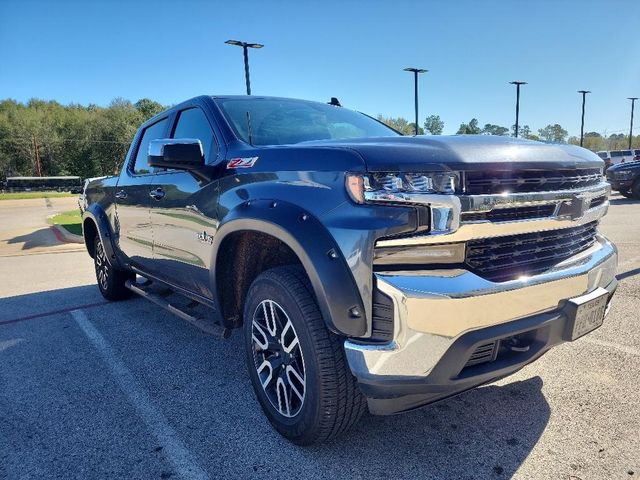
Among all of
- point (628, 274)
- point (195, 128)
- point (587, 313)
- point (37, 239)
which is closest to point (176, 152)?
point (195, 128)

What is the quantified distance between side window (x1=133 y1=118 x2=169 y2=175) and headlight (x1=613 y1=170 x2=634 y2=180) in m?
15.1

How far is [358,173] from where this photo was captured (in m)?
2.03

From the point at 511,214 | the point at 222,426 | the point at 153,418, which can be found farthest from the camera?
the point at 153,418

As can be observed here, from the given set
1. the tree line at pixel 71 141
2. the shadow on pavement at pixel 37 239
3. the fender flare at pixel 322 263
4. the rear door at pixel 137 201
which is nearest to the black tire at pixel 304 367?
the fender flare at pixel 322 263

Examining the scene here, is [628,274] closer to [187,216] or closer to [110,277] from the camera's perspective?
[187,216]

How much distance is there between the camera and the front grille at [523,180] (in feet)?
6.73

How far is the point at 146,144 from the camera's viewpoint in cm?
452

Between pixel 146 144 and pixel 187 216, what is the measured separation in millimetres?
1581

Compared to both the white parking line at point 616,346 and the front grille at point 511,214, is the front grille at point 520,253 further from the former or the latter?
the white parking line at point 616,346

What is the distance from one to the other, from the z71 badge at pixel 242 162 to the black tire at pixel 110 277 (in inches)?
119

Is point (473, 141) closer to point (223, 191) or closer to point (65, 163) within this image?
point (223, 191)

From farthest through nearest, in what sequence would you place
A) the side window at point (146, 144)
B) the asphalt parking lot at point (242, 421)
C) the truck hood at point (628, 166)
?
the truck hood at point (628, 166) → the side window at point (146, 144) → the asphalt parking lot at point (242, 421)

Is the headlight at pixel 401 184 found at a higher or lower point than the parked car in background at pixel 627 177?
higher

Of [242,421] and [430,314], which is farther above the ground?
[430,314]
